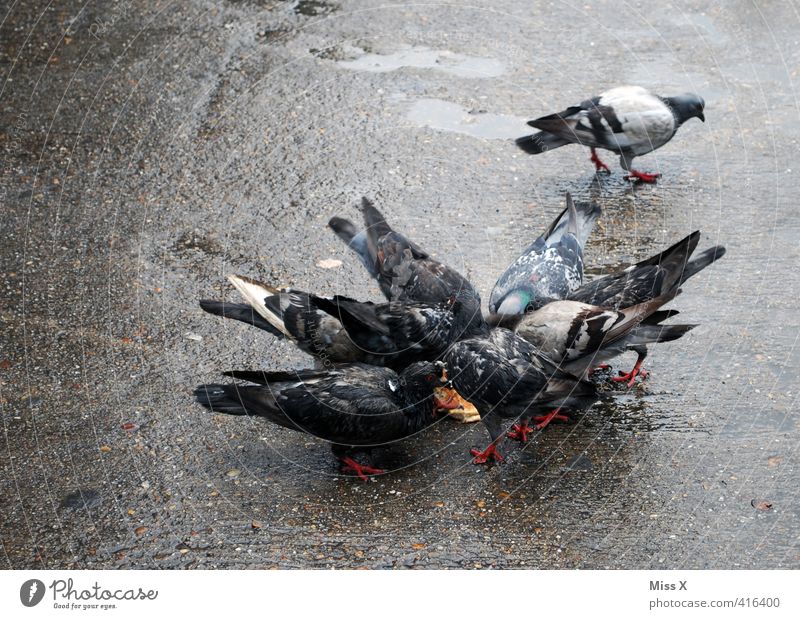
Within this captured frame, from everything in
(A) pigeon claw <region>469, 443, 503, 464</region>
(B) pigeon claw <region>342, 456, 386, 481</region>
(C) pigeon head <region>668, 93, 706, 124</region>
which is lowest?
(A) pigeon claw <region>469, 443, 503, 464</region>

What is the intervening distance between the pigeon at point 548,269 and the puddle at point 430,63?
2430 millimetres

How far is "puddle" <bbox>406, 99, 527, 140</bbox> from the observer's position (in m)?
7.45

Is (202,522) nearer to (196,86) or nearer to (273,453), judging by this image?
(273,453)

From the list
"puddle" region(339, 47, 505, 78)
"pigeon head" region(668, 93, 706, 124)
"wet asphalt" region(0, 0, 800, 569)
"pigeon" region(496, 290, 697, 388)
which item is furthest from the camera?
"puddle" region(339, 47, 505, 78)

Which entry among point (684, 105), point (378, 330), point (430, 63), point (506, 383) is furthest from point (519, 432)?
point (430, 63)

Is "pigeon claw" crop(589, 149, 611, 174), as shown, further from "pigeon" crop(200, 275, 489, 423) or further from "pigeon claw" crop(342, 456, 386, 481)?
"pigeon claw" crop(342, 456, 386, 481)

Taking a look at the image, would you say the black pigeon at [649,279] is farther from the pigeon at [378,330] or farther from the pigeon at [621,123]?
the pigeon at [621,123]

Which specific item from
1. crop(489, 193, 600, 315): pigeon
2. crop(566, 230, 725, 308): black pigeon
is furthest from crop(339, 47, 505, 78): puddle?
crop(566, 230, 725, 308): black pigeon

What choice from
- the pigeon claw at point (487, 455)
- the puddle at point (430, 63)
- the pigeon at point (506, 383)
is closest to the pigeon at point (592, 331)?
the pigeon at point (506, 383)

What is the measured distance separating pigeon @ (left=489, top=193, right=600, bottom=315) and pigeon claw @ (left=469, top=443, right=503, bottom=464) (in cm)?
81

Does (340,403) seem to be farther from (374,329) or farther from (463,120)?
(463,120)

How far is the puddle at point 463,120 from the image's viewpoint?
7.45 m

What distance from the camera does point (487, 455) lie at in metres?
4.88

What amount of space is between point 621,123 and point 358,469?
3.42 metres
